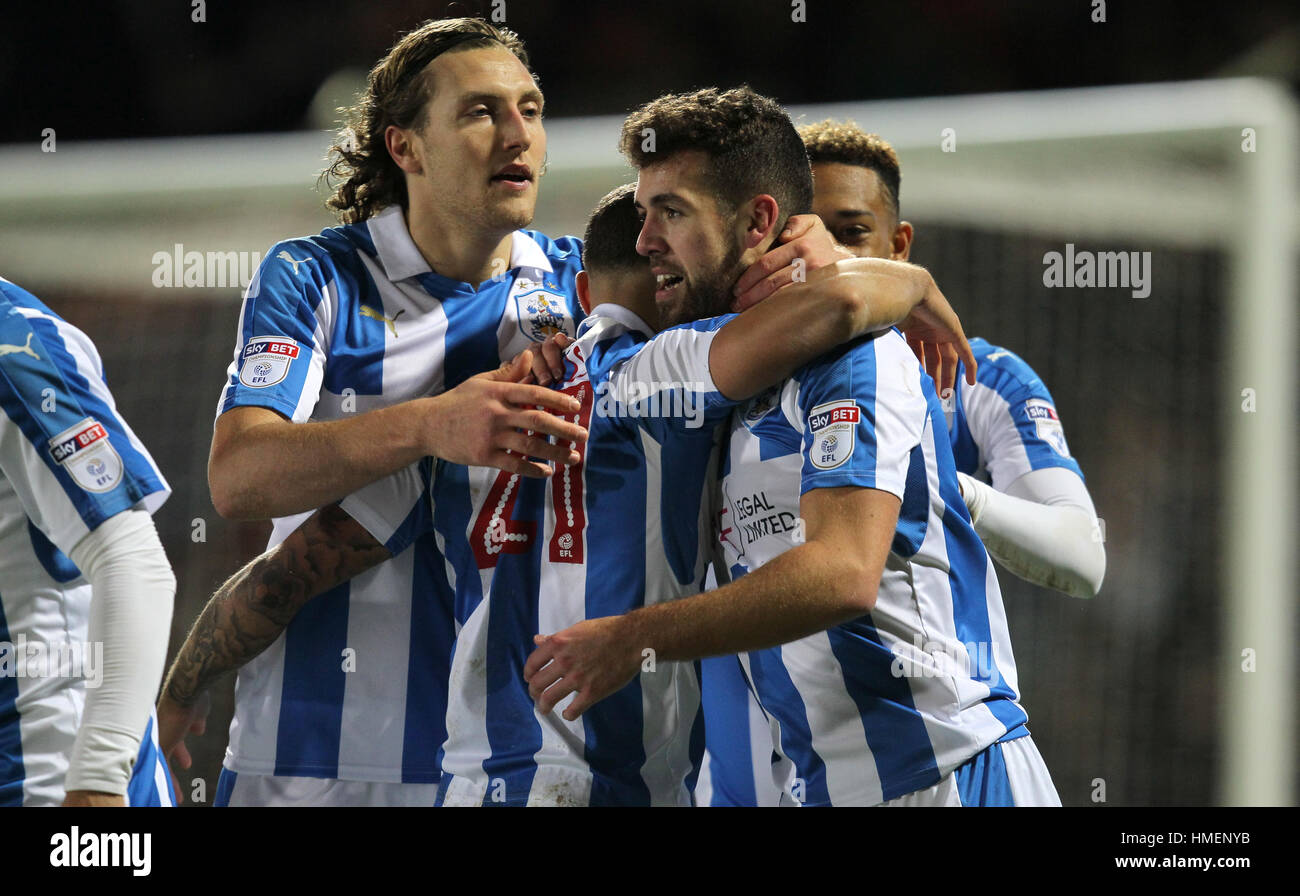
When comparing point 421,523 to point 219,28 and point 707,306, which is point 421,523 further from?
point 219,28

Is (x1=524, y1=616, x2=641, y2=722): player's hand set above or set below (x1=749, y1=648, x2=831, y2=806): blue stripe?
above

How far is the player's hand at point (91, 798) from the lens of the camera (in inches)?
73.1

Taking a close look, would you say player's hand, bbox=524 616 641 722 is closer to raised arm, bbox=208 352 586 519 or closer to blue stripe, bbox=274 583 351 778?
raised arm, bbox=208 352 586 519

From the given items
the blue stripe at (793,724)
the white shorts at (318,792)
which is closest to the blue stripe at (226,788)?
the white shorts at (318,792)

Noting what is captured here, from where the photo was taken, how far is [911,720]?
185cm

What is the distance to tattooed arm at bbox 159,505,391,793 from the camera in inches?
89.6

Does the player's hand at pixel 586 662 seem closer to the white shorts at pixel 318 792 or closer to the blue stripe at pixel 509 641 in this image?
the blue stripe at pixel 509 641

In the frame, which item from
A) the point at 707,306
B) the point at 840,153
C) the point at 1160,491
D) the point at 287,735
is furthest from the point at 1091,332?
the point at 287,735

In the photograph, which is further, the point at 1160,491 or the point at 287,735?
the point at 1160,491

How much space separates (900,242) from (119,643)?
71.9 inches

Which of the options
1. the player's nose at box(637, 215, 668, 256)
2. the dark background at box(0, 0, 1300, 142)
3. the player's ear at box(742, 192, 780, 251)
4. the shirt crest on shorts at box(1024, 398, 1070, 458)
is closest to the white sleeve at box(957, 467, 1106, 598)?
the shirt crest on shorts at box(1024, 398, 1070, 458)

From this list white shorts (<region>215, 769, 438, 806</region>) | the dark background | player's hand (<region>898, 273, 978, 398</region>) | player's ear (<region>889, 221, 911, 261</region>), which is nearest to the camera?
player's hand (<region>898, 273, 978, 398</region>)

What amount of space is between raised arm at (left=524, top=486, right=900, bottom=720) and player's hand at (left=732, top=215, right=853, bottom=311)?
14.4 inches

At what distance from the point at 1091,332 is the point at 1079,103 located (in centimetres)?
75
